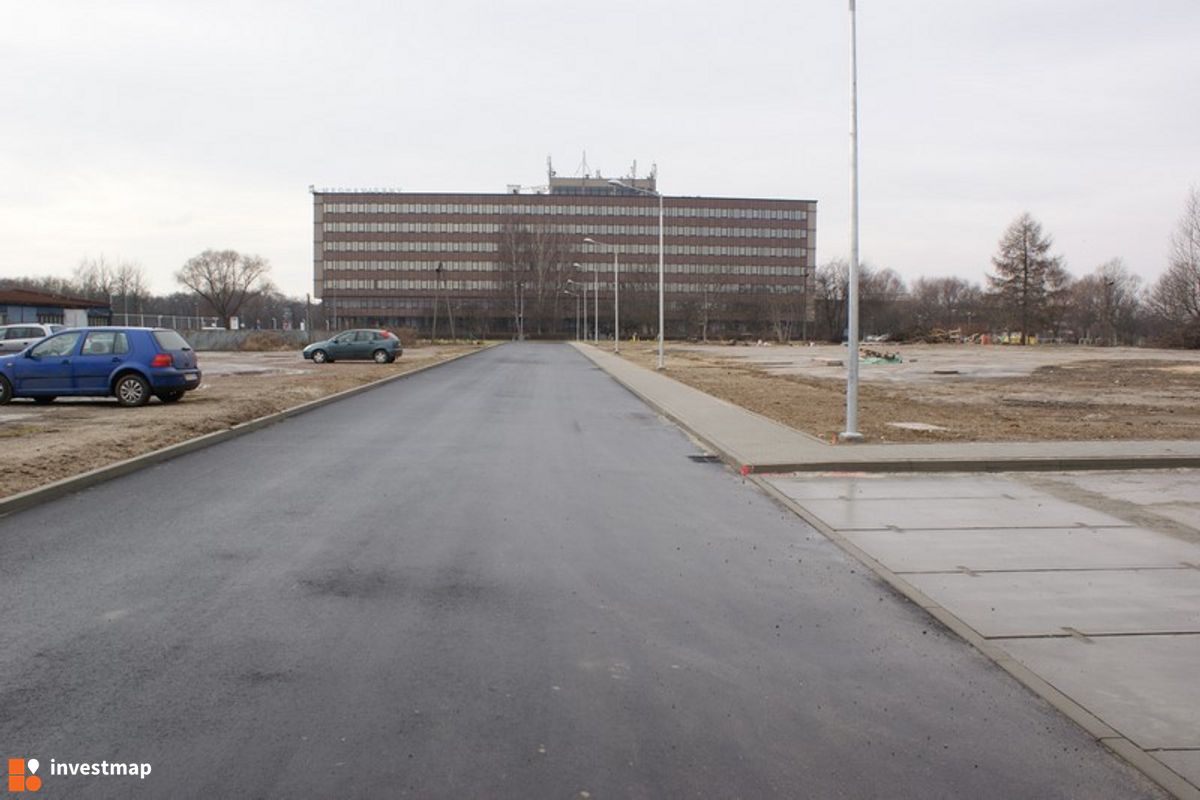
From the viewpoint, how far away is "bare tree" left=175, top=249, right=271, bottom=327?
426ft

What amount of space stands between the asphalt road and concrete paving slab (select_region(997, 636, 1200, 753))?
276mm

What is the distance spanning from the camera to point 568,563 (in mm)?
7188

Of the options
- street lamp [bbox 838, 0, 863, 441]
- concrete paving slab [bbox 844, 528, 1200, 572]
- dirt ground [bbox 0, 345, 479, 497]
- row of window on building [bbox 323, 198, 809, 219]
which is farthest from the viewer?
row of window on building [bbox 323, 198, 809, 219]

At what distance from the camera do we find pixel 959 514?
9.27 metres

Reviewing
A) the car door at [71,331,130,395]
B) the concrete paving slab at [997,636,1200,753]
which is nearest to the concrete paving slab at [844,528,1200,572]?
the concrete paving slab at [997,636,1200,753]

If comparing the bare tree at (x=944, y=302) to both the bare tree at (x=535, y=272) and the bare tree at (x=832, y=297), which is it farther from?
the bare tree at (x=535, y=272)

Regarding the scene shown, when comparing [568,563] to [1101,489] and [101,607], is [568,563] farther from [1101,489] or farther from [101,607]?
[1101,489]

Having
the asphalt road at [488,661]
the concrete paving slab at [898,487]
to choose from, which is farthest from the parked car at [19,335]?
the concrete paving slab at [898,487]

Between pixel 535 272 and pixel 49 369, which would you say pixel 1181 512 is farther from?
pixel 535 272

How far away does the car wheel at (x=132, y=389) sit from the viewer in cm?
1919

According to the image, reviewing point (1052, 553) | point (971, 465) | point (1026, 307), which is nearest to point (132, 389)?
point (971, 465)

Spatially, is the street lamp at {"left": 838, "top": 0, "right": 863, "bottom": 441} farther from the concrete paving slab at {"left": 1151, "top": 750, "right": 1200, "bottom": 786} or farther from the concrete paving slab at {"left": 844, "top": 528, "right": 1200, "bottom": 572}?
the concrete paving slab at {"left": 1151, "top": 750, "right": 1200, "bottom": 786}

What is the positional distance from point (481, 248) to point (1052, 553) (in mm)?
136936

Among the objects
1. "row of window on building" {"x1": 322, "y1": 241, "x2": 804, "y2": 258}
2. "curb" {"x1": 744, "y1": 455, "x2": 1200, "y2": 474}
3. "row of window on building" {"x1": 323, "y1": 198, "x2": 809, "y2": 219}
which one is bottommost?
"curb" {"x1": 744, "y1": 455, "x2": 1200, "y2": 474}
